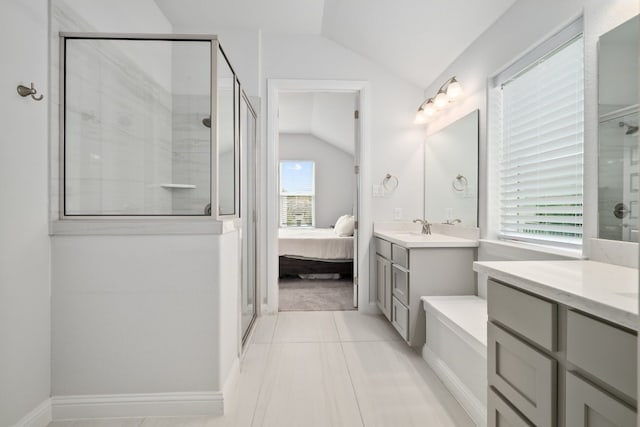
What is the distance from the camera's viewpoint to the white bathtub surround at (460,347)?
62.7 inches

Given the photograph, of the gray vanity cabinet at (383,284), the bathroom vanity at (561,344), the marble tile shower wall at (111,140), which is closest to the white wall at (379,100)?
the gray vanity cabinet at (383,284)

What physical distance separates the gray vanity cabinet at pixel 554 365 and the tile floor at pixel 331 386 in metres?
0.64

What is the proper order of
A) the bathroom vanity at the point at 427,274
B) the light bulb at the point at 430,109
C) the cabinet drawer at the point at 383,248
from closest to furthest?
the bathroom vanity at the point at 427,274, the cabinet drawer at the point at 383,248, the light bulb at the point at 430,109

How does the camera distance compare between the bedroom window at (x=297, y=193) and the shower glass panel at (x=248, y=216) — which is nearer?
the shower glass panel at (x=248, y=216)

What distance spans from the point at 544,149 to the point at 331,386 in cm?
177

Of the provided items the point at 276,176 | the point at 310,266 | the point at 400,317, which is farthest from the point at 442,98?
the point at 310,266

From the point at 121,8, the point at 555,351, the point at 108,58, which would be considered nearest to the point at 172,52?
the point at 108,58

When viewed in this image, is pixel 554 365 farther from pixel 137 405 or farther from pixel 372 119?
pixel 372 119

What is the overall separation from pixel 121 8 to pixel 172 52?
2.82ft

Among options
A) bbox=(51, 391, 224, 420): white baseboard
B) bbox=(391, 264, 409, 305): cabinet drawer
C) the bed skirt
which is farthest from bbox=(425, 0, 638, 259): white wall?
the bed skirt

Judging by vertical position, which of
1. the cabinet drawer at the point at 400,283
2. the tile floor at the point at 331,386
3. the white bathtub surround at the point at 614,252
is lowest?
the tile floor at the point at 331,386

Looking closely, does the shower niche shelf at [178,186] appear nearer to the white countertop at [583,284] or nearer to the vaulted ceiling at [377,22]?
the white countertop at [583,284]

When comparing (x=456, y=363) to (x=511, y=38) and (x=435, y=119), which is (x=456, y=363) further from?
(x=435, y=119)

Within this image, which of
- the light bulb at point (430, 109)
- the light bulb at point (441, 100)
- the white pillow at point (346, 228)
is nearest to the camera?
the light bulb at point (441, 100)
